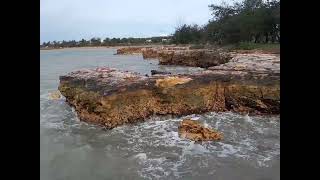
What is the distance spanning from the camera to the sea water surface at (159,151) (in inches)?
204

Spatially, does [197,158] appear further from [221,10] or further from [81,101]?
[221,10]

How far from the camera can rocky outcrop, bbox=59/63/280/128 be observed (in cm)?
785

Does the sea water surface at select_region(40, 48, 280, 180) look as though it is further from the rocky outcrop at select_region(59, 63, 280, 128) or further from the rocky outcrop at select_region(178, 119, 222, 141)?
the rocky outcrop at select_region(59, 63, 280, 128)

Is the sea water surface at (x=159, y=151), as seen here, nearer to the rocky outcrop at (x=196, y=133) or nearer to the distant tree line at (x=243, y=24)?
the rocky outcrop at (x=196, y=133)

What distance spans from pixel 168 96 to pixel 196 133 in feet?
6.27

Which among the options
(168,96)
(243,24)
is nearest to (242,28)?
(243,24)

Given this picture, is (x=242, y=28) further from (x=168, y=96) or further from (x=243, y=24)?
(x=168, y=96)

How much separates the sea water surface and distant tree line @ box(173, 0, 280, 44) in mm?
12427

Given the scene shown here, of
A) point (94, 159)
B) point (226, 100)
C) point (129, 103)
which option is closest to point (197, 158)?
point (94, 159)

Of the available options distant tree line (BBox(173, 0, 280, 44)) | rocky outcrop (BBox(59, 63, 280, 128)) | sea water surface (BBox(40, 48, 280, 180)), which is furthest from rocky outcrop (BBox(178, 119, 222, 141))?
distant tree line (BBox(173, 0, 280, 44))

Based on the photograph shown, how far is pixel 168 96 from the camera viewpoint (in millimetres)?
8328

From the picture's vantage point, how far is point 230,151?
19.5 feet

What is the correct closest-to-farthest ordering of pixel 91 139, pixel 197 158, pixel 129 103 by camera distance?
pixel 197 158
pixel 91 139
pixel 129 103
